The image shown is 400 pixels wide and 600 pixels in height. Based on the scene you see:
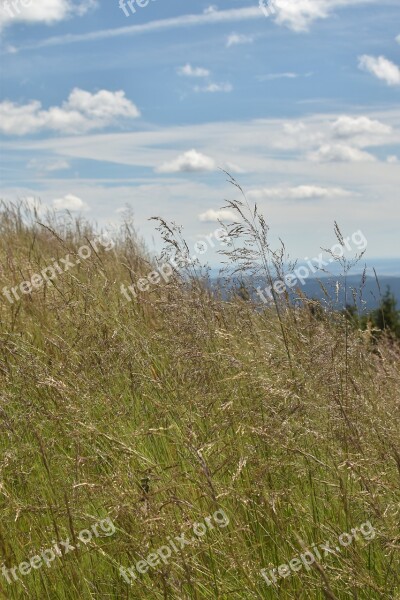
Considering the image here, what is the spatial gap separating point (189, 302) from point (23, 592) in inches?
68.8

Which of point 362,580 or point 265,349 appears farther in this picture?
point 265,349

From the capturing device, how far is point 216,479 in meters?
3.13

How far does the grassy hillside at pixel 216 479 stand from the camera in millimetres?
2471

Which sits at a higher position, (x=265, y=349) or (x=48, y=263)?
(x=48, y=263)

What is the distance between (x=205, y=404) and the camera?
345cm

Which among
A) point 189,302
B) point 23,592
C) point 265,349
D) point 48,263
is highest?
point 48,263

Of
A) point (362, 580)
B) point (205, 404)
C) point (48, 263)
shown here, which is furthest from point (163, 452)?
point (48, 263)

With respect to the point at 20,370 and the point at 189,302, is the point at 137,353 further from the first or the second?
the point at 20,370

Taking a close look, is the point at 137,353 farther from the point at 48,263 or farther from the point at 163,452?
the point at 48,263

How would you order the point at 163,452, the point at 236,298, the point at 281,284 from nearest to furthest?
the point at 163,452, the point at 281,284, the point at 236,298

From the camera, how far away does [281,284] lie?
13.3ft

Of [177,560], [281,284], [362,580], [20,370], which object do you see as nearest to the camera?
[362,580]

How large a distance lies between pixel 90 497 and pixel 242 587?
69 centimetres

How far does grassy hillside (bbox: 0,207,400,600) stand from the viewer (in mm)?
2471
